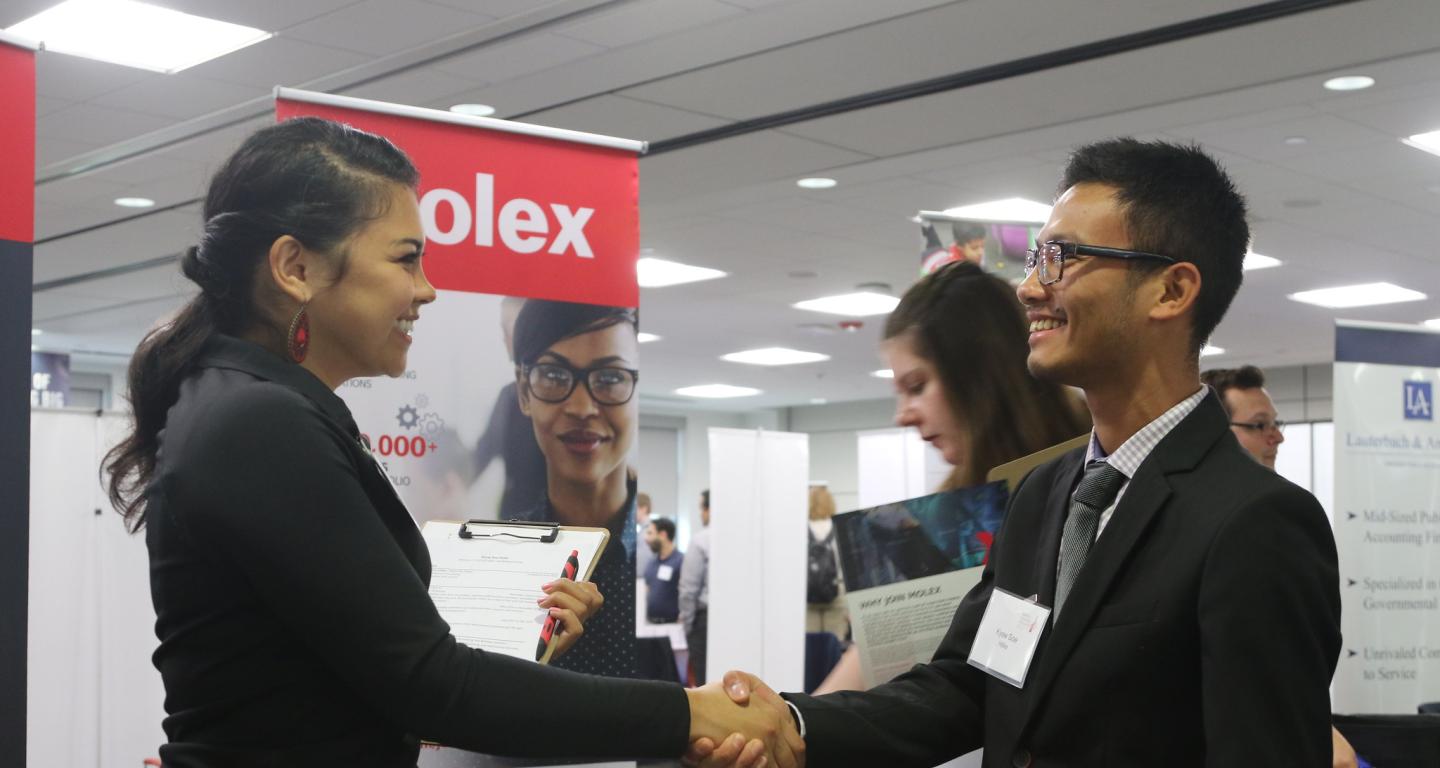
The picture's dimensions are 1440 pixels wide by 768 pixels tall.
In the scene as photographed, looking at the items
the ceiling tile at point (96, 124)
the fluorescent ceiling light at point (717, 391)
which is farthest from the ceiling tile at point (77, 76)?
the fluorescent ceiling light at point (717, 391)

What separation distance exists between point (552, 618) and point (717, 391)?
17742 mm

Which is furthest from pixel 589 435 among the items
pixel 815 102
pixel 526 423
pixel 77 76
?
pixel 77 76

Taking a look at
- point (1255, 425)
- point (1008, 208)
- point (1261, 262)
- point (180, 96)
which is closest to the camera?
point (1255, 425)

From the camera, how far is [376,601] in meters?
1.50

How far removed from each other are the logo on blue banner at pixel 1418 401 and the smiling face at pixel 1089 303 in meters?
4.69

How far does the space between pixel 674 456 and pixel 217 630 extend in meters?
21.3

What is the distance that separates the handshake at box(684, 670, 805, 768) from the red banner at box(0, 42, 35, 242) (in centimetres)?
147

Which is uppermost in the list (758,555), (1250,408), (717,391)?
(717,391)

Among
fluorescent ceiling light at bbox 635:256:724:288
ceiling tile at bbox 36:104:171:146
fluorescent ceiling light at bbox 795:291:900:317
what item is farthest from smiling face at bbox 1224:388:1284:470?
fluorescent ceiling light at bbox 795:291:900:317

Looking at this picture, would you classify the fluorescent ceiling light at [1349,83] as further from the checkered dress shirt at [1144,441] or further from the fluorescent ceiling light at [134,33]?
the checkered dress shirt at [1144,441]

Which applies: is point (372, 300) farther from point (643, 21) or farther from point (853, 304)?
point (853, 304)

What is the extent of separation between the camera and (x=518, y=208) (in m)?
3.15

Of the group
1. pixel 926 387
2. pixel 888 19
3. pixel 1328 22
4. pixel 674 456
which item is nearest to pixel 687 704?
pixel 926 387

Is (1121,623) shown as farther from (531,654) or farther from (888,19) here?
(888,19)
